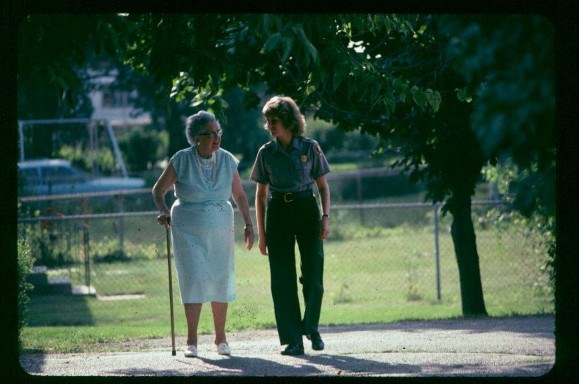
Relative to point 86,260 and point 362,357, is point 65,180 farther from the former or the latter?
point 362,357

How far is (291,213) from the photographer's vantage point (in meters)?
Answer: 7.94

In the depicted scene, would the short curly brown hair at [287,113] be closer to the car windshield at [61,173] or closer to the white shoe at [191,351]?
the white shoe at [191,351]

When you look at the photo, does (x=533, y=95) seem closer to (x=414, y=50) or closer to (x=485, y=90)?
(x=485, y=90)

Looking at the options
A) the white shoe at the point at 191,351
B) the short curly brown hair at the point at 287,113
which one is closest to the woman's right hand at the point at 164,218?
the white shoe at the point at 191,351

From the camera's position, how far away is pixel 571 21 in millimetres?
6051

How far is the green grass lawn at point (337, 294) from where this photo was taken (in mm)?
12195

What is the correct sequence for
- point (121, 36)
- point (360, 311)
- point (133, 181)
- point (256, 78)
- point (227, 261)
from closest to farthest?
point (121, 36)
point (227, 261)
point (256, 78)
point (360, 311)
point (133, 181)

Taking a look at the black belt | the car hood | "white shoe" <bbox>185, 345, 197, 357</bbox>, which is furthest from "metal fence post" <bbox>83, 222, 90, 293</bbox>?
the car hood

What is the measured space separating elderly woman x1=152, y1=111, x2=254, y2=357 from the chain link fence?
14.3ft

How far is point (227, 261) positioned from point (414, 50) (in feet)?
13.9

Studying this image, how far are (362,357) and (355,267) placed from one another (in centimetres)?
1028

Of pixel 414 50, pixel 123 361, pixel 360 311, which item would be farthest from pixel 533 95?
pixel 360 311

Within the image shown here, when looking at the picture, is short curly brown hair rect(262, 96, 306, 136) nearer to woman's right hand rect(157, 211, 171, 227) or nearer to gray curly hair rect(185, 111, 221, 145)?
gray curly hair rect(185, 111, 221, 145)

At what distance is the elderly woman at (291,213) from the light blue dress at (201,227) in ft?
0.98
